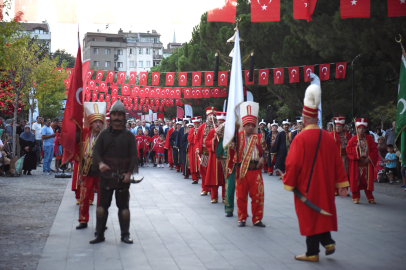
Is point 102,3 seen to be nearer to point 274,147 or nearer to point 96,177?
point 96,177

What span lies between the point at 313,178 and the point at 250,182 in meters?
2.40

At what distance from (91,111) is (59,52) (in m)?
75.9

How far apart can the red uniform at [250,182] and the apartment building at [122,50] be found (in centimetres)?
10769

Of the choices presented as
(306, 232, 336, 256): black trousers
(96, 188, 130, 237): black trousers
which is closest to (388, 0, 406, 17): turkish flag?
(306, 232, 336, 256): black trousers

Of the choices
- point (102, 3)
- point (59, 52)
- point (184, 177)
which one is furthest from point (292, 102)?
point (59, 52)

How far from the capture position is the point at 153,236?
738 cm

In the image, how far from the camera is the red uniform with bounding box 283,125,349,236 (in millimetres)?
5754

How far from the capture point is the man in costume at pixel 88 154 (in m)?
8.01

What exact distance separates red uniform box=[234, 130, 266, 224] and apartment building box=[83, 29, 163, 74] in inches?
4240

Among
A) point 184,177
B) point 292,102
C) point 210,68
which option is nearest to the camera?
point 184,177

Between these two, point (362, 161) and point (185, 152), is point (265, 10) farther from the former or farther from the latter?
point (185, 152)

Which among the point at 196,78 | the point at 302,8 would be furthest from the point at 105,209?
the point at 196,78

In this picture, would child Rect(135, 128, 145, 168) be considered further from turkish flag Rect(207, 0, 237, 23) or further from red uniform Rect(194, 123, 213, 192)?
turkish flag Rect(207, 0, 237, 23)

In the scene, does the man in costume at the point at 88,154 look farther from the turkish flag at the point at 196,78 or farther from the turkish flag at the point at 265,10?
the turkish flag at the point at 196,78
